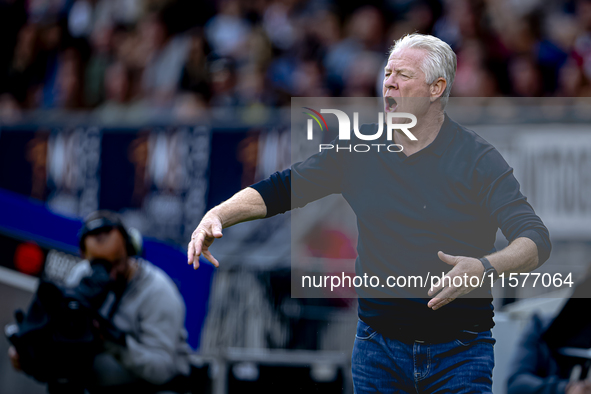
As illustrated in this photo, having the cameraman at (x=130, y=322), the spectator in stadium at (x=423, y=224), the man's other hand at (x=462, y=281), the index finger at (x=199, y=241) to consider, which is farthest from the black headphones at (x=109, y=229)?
the man's other hand at (x=462, y=281)

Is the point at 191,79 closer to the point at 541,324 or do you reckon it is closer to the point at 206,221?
the point at 541,324

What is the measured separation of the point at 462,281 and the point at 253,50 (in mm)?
6231

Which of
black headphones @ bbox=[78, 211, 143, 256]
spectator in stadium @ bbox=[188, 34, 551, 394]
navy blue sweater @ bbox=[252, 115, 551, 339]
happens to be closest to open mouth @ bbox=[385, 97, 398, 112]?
spectator in stadium @ bbox=[188, 34, 551, 394]

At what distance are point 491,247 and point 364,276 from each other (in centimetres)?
38

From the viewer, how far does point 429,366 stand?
7.06 feet

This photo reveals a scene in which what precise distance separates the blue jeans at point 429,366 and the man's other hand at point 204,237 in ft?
1.76

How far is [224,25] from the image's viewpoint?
8555mm

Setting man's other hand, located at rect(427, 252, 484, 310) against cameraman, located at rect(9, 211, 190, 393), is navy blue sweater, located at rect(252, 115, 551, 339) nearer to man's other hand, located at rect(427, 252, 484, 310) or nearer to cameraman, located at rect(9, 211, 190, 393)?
man's other hand, located at rect(427, 252, 484, 310)

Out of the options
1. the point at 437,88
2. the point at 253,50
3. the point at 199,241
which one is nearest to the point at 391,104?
the point at 437,88

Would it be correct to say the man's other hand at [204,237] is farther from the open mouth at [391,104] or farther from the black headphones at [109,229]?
the black headphones at [109,229]

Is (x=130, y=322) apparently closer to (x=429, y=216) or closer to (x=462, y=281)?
(x=429, y=216)

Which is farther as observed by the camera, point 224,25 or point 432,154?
point 224,25

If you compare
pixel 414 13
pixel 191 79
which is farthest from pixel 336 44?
pixel 191 79

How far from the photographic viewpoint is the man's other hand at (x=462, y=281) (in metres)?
1.99
